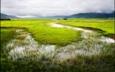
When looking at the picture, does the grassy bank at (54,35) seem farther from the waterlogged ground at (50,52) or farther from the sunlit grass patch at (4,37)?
the sunlit grass patch at (4,37)

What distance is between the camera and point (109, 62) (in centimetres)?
2098

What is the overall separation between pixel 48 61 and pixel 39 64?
1.46 metres

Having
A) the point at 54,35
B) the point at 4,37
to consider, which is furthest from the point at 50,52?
the point at 54,35

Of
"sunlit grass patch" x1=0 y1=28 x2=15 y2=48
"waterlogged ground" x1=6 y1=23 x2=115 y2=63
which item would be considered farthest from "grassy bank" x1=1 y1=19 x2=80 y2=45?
"sunlit grass patch" x1=0 y1=28 x2=15 y2=48

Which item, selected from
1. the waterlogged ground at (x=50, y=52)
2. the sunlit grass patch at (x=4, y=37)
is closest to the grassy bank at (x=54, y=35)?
the waterlogged ground at (x=50, y=52)

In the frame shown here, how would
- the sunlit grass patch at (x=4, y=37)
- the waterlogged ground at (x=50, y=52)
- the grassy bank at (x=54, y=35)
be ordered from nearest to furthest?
the waterlogged ground at (x=50, y=52) < the sunlit grass patch at (x=4, y=37) < the grassy bank at (x=54, y=35)

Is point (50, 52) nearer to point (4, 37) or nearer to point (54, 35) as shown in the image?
point (4, 37)

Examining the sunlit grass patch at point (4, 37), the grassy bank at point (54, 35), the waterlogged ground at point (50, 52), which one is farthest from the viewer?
the grassy bank at point (54, 35)

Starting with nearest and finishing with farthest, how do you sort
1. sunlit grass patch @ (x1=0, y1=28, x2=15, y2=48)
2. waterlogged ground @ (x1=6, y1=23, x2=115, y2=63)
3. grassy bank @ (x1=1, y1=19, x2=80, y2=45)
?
1. waterlogged ground @ (x1=6, y1=23, x2=115, y2=63)
2. sunlit grass patch @ (x1=0, y1=28, x2=15, y2=48)
3. grassy bank @ (x1=1, y1=19, x2=80, y2=45)

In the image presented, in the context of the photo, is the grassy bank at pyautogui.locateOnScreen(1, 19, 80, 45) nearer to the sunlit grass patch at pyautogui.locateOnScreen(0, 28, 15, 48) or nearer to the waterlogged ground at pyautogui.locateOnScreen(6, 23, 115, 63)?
the waterlogged ground at pyautogui.locateOnScreen(6, 23, 115, 63)

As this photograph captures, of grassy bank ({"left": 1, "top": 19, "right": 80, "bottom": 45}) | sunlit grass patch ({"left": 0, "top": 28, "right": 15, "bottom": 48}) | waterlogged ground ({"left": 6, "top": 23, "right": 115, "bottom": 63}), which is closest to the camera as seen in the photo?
waterlogged ground ({"left": 6, "top": 23, "right": 115, "bottom": 63})

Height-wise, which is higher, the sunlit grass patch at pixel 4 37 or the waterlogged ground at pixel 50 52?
the sunlit grass patch at pixel 4 37

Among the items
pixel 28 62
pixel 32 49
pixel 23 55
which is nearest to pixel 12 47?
pixel 32 49

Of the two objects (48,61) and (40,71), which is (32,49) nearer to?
(48,61)
